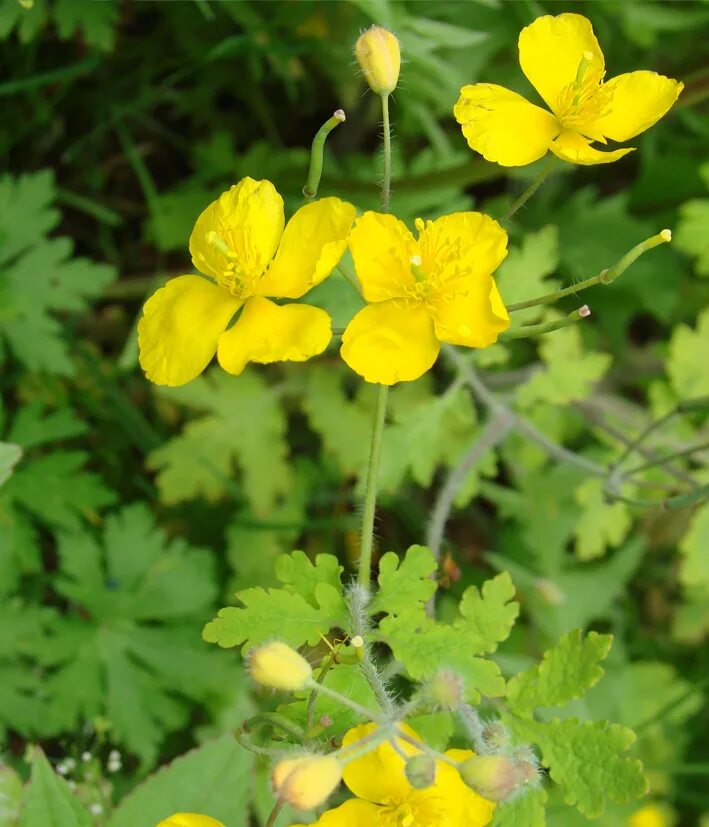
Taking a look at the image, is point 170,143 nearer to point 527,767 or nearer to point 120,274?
point 120,274

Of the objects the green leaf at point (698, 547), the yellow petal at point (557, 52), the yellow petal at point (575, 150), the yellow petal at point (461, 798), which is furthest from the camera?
the green leaf at point (698, 547)

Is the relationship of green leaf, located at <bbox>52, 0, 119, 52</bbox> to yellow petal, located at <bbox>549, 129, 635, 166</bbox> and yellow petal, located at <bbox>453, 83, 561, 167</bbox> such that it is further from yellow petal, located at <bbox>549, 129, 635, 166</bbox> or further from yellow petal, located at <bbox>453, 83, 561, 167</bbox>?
yellow petal, located at <bbox>549, 129, 635, 166</bbox>

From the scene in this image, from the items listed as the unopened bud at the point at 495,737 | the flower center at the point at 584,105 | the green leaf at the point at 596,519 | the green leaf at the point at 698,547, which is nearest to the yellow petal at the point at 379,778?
the unopened bud at the point at 495,737

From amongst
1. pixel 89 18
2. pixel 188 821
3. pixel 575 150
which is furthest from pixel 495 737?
pixel 89 18

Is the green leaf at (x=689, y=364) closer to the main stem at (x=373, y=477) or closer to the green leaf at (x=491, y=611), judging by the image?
the green leaf at (x=491, y=611)

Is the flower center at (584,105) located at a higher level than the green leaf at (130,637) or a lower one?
higher

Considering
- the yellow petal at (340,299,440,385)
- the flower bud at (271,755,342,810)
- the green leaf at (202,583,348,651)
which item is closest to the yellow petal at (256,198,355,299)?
the yellow petal at (340,299,440,385)
